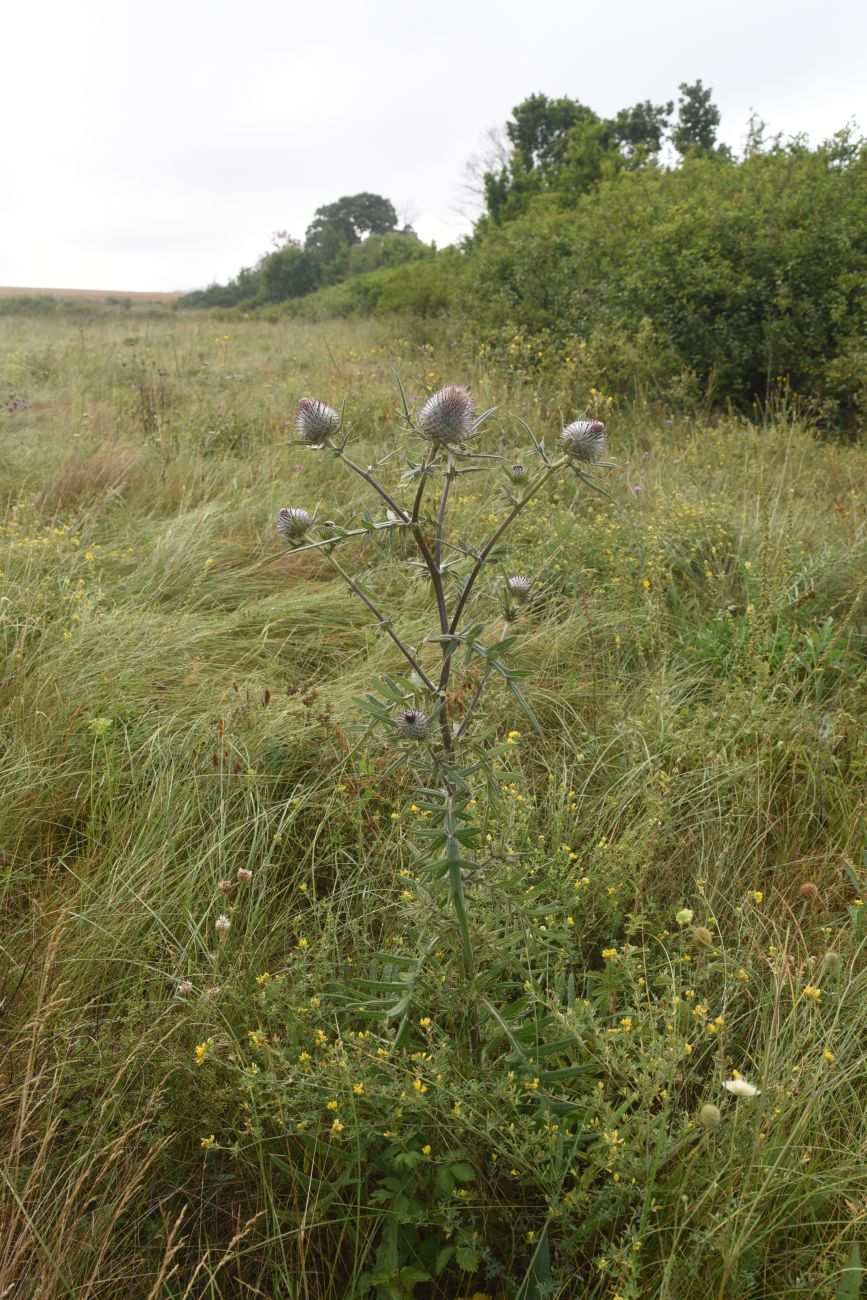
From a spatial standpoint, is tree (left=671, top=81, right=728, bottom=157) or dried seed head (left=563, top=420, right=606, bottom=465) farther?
tree (left=671, top=81, right=728, bottom=157)

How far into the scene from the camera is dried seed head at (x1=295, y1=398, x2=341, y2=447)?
5.36 feet

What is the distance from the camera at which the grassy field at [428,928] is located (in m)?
1.42

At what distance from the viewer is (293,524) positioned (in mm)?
1737

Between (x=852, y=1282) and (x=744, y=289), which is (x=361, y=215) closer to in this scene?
(x=744, y=289)

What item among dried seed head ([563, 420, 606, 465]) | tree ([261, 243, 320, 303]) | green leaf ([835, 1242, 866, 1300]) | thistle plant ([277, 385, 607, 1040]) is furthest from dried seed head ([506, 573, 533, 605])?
tree ([261, 243, 320, 303])

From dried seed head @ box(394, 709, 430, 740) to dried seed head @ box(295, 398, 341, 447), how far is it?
59 cm

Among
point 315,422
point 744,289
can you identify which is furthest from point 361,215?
point 315,422

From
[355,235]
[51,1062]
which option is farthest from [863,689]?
[355,235]

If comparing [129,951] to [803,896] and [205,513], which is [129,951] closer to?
[803,896]

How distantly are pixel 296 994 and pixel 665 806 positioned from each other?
1.14 m

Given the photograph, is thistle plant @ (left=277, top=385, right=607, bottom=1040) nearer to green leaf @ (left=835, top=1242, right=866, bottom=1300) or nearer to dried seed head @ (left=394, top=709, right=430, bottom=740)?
dried seed head @ (left=394, top=709, right=430, bottom=740)

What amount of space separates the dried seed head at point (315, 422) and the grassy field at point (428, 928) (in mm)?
383

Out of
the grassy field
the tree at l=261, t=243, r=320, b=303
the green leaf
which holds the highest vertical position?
the tree at l=261, t=243, r=320, b=303

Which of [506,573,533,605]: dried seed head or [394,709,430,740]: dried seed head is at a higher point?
[506,573,533,605]: dried seed head
